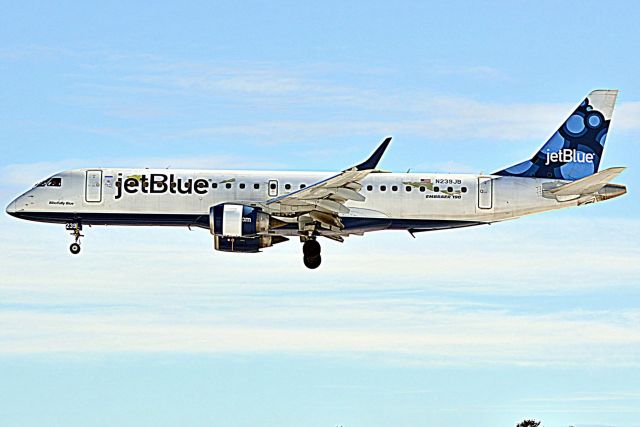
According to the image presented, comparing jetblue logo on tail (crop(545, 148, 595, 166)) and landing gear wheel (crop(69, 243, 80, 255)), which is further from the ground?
jetblue logo on tail (crop(545, 148, 595, 166))

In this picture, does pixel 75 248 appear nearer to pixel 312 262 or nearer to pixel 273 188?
pixel 273 188

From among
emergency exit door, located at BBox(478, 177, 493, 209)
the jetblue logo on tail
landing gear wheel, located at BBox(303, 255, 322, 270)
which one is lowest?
landing gear wheel, located at BBox(303, 255, 322, 270)

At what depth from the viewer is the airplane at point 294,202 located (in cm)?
6456

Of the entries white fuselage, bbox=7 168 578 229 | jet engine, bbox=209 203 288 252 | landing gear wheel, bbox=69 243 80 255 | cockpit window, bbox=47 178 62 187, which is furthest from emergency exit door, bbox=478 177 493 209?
cockpit window, bbox=47 178 62 187

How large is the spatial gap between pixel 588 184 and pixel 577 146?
4.83 meters

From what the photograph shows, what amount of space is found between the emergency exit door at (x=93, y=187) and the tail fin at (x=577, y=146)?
721 inches

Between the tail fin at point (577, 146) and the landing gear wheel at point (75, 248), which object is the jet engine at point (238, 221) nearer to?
the landing gear wheel at point (75, 248)

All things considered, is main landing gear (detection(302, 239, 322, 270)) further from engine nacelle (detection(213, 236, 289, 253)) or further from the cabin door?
the cabin door

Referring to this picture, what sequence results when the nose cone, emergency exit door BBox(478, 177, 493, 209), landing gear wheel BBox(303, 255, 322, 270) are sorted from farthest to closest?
the nose cone
emergency exit door BBox(478, 177, 493, 209)
landing gear wheel BBox(303, 255, 322, 270)

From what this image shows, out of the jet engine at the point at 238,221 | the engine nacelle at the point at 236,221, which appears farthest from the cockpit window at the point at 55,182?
the engine nacelle at the point at 236,221

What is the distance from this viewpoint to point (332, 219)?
211 feet

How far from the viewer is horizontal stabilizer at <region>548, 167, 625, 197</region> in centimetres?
6204

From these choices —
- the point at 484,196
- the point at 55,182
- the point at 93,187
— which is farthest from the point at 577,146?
the point at 55,182

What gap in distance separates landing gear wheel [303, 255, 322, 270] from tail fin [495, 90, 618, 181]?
937 centimetres
